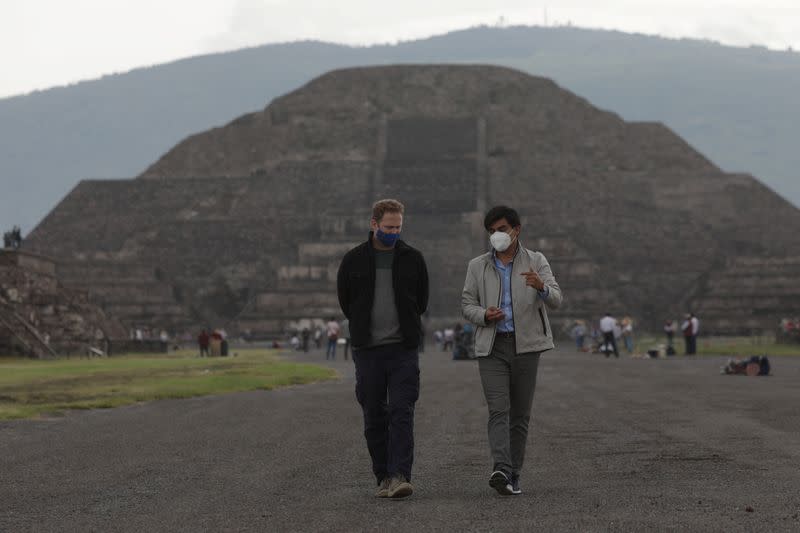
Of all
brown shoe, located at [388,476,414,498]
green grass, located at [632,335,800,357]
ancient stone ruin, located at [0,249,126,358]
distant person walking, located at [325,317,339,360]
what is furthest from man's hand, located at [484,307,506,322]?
distant person walking, located at [325,317,339,360]

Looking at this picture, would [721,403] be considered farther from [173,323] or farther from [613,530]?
[173,323]

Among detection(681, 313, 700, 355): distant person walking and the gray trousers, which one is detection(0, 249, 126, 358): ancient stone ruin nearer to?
detection(681, 313, 700, 355): distant person walking

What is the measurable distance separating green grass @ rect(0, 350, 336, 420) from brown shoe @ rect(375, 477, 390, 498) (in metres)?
11.4

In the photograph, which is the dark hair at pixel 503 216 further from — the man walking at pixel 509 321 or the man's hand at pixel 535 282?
the man's hand at pixel 535 282

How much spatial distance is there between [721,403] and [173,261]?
2668 inches

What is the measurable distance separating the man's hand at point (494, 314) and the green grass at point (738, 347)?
128ft

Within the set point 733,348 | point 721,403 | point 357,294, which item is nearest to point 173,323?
point 733,348

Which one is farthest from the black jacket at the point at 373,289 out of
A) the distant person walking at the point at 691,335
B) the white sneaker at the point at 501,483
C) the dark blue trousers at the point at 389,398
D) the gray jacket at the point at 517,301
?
the distant person walking at the point at 691,335

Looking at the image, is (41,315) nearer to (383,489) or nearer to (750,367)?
(750,367)

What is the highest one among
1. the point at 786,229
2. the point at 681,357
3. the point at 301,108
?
the point at 301,108

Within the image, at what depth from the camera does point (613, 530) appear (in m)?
10.5

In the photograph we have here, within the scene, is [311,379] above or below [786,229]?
below

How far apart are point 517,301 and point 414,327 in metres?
1.02

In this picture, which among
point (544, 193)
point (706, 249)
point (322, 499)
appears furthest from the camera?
point (544, 193)
